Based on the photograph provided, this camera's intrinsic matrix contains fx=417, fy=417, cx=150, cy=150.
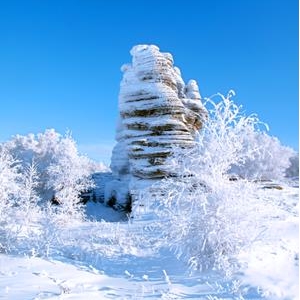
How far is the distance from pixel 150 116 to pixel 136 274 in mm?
17369

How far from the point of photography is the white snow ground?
9.85 m

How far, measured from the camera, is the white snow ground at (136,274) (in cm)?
985

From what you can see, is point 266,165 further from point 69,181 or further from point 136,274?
point 136,274

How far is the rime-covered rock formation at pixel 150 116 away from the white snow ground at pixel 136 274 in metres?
12.1

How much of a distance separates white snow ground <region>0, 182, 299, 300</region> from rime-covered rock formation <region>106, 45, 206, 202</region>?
475 inches

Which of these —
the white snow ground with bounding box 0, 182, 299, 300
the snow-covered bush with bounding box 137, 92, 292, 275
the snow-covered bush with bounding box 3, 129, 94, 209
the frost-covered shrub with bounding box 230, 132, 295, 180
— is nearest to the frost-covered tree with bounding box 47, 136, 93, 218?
the snow-covered bush with bounding box 3, 129, 94, 209

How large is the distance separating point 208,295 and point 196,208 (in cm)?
299

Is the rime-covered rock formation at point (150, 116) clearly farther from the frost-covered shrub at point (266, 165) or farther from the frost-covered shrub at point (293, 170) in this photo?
the frost-covered shrub at point (293, 170)

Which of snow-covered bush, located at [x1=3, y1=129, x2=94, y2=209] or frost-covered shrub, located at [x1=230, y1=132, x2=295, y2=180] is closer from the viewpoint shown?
snow-covered bush, located at [x1=3, y1=129, x2=94, y2=209]

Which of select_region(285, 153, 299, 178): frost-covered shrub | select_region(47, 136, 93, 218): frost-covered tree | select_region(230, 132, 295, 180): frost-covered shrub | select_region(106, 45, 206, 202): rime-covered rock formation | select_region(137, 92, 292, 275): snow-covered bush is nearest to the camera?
select_region(137, 92, 292, 275): snow-covered bush

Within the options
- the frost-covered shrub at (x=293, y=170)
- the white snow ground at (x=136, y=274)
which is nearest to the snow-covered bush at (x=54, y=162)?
the white snow ground at (x=136, y=274)

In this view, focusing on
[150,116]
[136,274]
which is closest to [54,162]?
[150,116]

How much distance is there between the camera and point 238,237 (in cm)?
1182

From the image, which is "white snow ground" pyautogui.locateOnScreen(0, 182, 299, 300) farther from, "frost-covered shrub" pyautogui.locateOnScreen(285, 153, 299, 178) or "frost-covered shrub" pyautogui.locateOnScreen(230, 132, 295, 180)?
"frost-covered shrub" pyautogui.locateOnScreen(285, 153, 299, 178)
